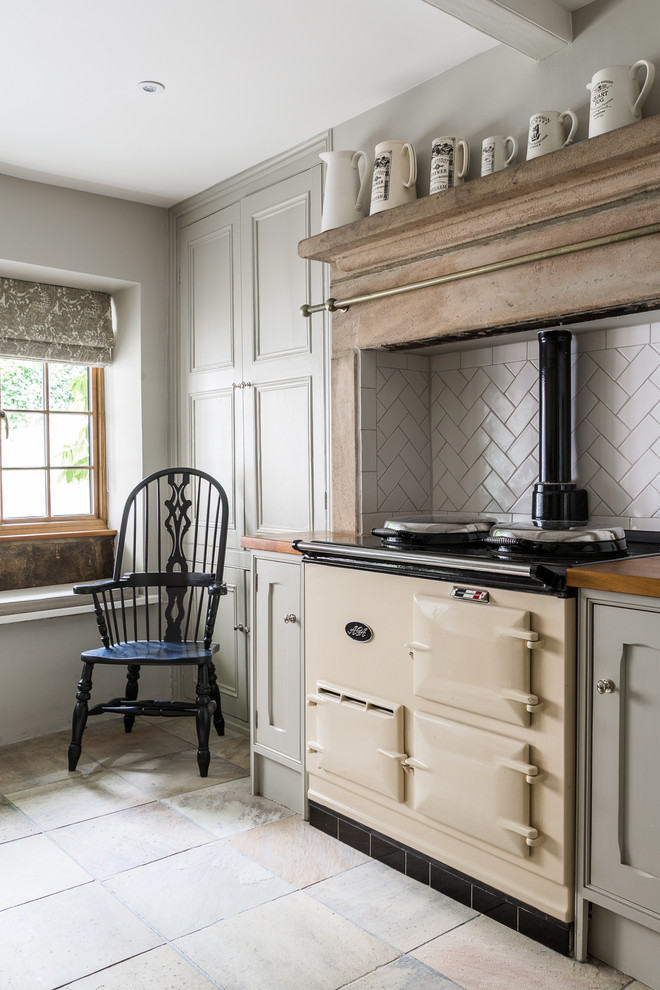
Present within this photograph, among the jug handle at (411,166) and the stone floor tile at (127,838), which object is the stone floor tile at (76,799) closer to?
the stone floor tile at (127,838)

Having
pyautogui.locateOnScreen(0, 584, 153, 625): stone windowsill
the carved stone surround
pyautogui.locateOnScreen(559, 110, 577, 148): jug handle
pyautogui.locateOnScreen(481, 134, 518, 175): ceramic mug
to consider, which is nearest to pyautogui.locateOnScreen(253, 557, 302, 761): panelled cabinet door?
the carved stone surround

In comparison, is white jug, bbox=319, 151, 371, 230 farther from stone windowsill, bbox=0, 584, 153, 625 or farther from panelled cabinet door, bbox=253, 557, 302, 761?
stone windowsill, bbox=0, 584, 153, 625

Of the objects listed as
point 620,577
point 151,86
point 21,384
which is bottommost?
point 620,577

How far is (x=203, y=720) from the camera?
2973mm

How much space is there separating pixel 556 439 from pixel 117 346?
2.45 meters

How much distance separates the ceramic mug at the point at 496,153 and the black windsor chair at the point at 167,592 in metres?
1.70

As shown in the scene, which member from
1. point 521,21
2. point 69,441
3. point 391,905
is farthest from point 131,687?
point 521,21

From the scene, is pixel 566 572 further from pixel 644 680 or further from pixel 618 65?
pixel 618 65

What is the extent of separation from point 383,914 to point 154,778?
4.06 feet

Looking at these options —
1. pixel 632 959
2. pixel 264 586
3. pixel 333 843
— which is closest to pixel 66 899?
pixel 333 843

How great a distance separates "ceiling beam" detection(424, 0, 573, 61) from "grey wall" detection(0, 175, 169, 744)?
2155mm

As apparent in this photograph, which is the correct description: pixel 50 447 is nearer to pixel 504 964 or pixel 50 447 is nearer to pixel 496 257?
pixel 496 257

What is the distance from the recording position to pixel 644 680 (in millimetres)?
1672

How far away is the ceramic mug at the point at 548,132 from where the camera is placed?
7.14ft
